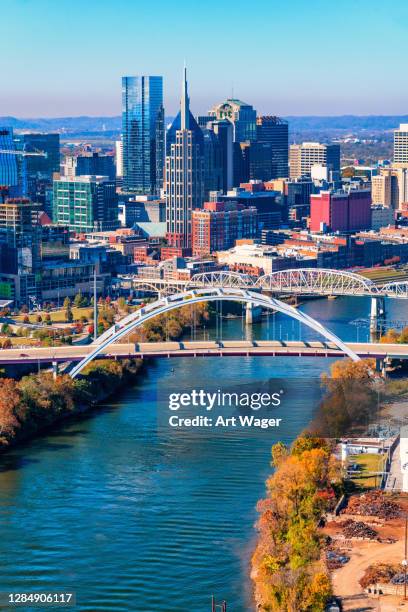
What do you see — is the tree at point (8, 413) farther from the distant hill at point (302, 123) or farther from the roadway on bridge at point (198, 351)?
the distant hill at point (302, 123)

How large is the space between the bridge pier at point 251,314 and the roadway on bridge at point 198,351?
524 centimetres

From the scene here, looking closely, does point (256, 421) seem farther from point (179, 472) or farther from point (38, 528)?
point (38, 528)

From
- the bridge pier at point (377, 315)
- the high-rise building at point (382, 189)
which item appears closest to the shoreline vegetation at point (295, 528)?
the bridge pier at point (377, 315)

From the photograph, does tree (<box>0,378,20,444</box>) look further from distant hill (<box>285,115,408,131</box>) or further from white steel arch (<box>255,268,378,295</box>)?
distant hill (<box>285,115,408,131</box>)

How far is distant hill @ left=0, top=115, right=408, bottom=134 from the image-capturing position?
105 metres

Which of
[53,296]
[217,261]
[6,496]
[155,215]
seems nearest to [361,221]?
[155,215]

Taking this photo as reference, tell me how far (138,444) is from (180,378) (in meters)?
3.52

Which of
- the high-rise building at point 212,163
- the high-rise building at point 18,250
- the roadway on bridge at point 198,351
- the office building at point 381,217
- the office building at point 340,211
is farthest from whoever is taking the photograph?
the office building at point 381,217

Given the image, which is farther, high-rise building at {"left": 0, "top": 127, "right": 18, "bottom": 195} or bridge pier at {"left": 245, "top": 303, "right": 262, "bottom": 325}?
high-rise building at {"left": 0, "top": 127, "right": 18, "bottom": 195}

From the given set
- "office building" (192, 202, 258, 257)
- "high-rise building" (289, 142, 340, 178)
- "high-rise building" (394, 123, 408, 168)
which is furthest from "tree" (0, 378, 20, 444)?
"high-rise building" (394, 123, 408, 168)

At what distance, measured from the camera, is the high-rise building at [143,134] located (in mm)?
42562

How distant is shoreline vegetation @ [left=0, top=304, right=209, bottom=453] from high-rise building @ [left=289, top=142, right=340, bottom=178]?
2945 cm

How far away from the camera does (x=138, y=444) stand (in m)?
13.8

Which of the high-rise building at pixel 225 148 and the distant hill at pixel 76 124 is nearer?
the high-rise building at pixel 225 148
